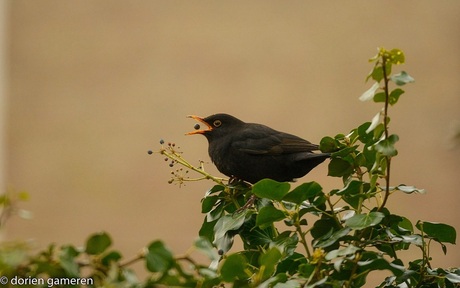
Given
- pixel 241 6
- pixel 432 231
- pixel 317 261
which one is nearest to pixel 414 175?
pixel 241 6

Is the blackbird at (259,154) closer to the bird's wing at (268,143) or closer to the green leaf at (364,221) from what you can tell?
the bird's wing at (268,143)

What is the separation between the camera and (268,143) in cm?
306

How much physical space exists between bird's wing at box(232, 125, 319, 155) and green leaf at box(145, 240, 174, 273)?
1.89 metres

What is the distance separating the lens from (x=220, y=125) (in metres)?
3.19

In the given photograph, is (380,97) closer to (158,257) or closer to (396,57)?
(396,57)

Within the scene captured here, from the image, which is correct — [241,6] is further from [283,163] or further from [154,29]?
[283,163]

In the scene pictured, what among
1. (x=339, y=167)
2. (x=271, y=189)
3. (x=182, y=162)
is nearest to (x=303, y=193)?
(x=271, y=189)

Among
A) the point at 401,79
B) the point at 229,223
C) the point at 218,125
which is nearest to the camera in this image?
the point at 401,79

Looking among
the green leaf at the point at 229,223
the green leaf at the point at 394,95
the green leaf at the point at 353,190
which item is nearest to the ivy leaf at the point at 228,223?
the green leaf at the point at 229,223

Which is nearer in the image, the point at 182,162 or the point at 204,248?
the point at 204,248

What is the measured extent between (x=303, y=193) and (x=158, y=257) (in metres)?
0.63

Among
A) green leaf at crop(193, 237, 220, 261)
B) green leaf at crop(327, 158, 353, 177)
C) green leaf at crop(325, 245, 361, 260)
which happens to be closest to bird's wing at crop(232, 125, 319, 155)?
green leaf at crop(327, 158, 353, 177)

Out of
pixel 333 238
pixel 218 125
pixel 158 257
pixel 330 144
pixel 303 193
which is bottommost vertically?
pixel 158 257

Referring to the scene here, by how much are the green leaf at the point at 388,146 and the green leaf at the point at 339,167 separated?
0.96 ft
